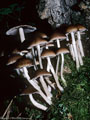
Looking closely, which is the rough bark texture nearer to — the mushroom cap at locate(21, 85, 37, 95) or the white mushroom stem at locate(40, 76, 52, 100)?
the white mushroom stem at locate(40, 76, 52, 100)

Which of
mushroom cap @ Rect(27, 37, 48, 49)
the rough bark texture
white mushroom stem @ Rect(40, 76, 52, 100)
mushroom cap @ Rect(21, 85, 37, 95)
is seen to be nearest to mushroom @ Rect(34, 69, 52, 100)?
white mushroom stem @ Rect(40, 76, 52, 100)

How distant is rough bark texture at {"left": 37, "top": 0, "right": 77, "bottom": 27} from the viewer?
3.70 meters

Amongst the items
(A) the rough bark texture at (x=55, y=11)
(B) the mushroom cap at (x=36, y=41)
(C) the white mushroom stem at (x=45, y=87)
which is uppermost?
(A) the rough bark texture at (x=55, y=11)

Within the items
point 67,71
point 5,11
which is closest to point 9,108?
point 67,71

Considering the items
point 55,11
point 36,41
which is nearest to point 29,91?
point 36,41

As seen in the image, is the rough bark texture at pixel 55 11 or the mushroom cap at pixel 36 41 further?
the rough bark texture at pixel 55 11

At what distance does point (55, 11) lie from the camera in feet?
12.2

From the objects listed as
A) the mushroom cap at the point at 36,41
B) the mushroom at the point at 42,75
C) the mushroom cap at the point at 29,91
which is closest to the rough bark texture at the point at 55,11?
the mushroom cap at the point at 36,41

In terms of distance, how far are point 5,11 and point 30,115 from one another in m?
2.75

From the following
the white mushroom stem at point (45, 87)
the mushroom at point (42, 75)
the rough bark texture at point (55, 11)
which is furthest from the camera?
the rough bark texture at point (55, 11)

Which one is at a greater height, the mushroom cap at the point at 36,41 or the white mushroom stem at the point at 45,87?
the mushroom cap at the point at 36,41

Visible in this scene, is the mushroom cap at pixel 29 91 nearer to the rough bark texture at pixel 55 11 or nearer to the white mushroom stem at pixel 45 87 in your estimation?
the white mushroom stem at pixel 45 87

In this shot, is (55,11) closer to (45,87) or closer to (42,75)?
(42,75)

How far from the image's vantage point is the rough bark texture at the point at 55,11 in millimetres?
3703
